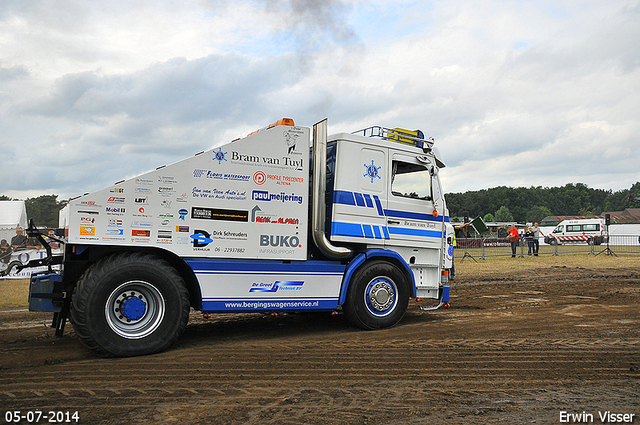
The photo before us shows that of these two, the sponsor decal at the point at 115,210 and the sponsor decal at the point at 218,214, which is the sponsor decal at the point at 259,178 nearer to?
the sponsor decal at the point at 218,214

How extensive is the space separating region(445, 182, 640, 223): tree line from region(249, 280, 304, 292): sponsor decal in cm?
10809

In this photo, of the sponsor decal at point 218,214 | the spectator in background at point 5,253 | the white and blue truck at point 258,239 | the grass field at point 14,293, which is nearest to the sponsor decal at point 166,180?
the white and blue truck at point 258,239

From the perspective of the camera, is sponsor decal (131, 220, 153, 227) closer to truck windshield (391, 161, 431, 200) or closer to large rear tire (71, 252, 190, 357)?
large rear tire (71, 252, 190, 357)

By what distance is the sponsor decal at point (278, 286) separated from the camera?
6843mm

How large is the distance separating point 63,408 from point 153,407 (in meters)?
0.76

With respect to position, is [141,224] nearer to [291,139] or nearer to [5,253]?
[291,139]

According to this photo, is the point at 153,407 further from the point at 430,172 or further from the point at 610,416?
the point at 430,172

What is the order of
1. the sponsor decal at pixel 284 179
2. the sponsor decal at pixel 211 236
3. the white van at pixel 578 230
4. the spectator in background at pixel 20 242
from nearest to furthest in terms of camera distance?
1. the sponsor decal at pixel 211 236
2. the sponsor decal at pixel 284 179
3. the spectator in background at pixel 20 242
4. the white van at pixel 578 230

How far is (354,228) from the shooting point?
25.0 ft

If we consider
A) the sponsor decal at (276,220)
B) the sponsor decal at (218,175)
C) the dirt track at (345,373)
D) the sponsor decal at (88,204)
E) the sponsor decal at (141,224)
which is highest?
the sponsor decal at (218,175)

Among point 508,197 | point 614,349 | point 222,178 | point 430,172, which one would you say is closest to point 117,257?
point 222,178

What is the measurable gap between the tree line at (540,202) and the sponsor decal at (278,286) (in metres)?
108

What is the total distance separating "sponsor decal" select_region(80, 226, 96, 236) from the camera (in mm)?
5824

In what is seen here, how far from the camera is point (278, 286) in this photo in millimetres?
6992
